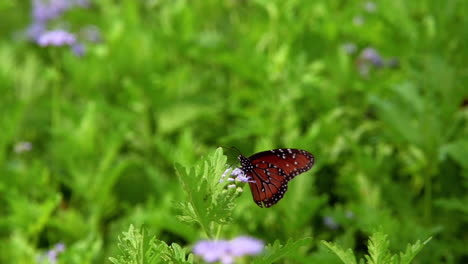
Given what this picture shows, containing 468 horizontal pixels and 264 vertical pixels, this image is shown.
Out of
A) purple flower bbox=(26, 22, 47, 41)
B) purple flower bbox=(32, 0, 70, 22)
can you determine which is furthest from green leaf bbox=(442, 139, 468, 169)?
purple flower bbox=(32, 0, 70, 22)

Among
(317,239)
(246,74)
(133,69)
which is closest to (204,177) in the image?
(317,239)

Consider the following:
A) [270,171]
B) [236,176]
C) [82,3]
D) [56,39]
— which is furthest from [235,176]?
[82,3]

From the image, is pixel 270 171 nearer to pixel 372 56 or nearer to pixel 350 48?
pixel 372 56

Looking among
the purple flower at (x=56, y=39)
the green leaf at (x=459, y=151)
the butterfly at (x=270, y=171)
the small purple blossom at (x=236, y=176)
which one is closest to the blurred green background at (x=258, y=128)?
the green leaf at (x=459, y=151)

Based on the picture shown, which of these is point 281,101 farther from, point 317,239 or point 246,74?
point 317,239

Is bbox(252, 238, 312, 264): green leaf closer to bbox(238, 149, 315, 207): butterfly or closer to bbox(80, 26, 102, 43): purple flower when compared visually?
bbox(238, 149, 315, 207): butterfly

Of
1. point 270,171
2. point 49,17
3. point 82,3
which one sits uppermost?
point 82,3
